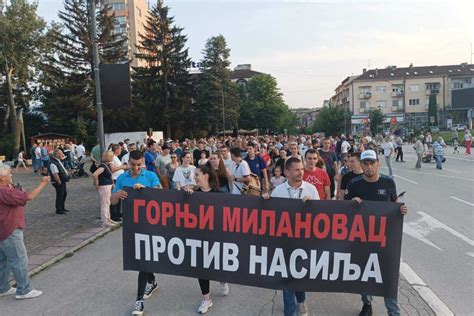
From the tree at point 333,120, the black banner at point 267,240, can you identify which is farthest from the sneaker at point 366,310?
the tree at point 333,120

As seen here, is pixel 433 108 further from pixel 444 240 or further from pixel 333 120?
pixel 444 240

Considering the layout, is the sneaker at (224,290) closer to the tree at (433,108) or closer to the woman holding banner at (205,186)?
the woman holding banner at (205,186)

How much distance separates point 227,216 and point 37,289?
119 inches

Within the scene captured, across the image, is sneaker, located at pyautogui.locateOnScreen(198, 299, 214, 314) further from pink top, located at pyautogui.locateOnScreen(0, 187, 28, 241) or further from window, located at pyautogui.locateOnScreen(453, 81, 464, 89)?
window, located at pyautogui.locateOnScreen(453, 81, 464, 89)

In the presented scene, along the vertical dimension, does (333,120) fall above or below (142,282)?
above

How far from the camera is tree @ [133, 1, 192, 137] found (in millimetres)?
48719

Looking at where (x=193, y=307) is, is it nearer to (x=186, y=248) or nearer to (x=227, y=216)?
(x=186, y=248)

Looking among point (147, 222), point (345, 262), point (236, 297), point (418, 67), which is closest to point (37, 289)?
point (147, 222)

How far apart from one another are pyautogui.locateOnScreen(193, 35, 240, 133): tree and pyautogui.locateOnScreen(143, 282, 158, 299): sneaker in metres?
46.0

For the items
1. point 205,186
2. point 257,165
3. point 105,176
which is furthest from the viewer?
point 257,165

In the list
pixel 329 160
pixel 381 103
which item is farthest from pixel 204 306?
pixel 381 103

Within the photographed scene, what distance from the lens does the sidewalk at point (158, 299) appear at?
4.43 m

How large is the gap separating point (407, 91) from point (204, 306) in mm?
94769

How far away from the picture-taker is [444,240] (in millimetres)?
6969
